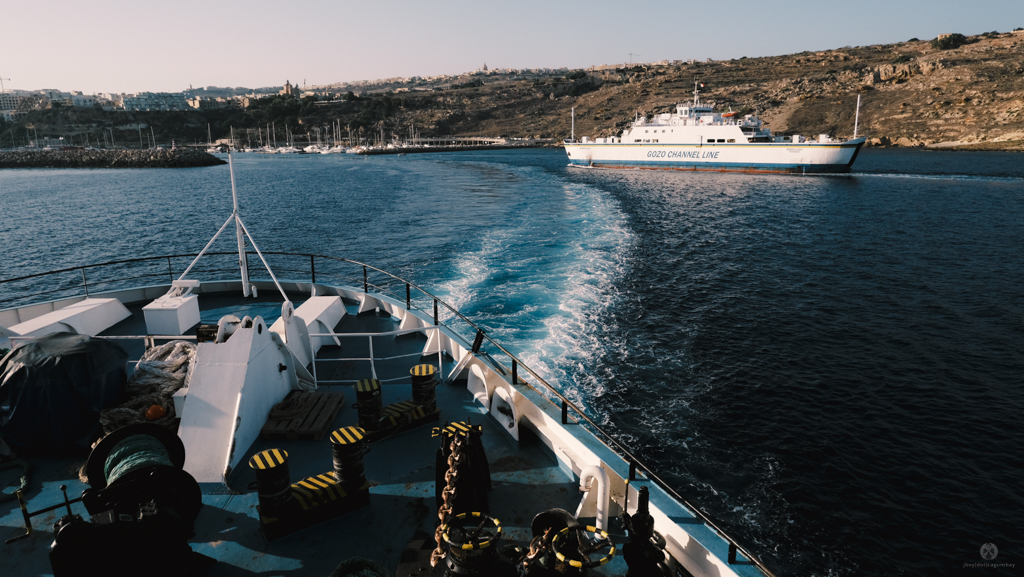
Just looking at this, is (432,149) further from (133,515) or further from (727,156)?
(133,515)

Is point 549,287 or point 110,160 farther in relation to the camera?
point 110,160

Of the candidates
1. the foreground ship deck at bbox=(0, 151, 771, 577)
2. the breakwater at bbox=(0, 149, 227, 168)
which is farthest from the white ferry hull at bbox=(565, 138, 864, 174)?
the breakwater at bbox=(0, 149, 227, 168)

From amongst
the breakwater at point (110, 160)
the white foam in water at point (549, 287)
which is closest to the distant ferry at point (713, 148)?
the white foam in water at point (549, 287)

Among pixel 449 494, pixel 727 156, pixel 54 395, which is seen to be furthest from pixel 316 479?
pixel 727 156

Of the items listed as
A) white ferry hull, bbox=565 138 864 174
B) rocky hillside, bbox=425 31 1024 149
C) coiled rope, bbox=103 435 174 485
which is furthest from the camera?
rocky hillside, bbox=425 31 1024 149

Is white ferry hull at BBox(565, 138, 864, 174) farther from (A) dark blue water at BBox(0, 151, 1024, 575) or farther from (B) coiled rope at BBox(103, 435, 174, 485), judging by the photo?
(B) coiled rope at BBox(103, 435, 174, 485)
